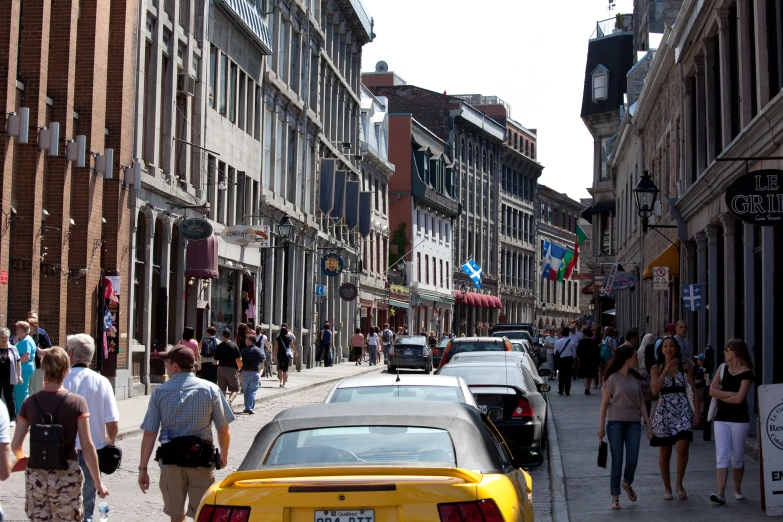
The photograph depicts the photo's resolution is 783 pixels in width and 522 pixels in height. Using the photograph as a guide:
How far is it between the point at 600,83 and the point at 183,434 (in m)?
58.8

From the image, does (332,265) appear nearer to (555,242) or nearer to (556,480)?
(556,480)

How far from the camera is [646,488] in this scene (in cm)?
1316

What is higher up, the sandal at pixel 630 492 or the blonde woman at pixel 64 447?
the blonde woman at pixel 64 447

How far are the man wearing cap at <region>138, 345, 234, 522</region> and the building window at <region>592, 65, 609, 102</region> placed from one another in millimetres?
57995

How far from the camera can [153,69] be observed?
2881 centimetres

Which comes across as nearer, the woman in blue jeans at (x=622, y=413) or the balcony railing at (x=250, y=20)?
the woman in blue jeans at (x=622, y=413)

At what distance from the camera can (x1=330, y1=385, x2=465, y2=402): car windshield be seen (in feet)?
37.7

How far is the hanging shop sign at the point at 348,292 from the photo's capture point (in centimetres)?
5178

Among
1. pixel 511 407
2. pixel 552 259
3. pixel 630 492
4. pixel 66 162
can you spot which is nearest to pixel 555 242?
pixel 552 259

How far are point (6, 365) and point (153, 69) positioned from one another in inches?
519

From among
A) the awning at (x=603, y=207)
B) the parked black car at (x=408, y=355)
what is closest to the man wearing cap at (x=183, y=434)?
the parked black car at (x=408, y=355)

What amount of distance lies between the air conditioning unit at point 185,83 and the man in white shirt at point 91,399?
887 inches

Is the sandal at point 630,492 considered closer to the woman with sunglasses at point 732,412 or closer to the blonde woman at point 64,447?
the woman with sunglasses at point 732,412

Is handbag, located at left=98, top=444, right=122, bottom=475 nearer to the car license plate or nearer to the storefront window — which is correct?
the car license plate
